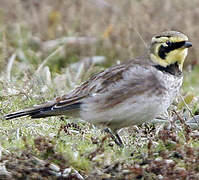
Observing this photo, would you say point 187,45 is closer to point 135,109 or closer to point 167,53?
point 167,53

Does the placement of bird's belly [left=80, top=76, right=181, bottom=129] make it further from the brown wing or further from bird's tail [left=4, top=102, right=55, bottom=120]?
bird's tail [left=4, top=102, right=55, bottom=120]

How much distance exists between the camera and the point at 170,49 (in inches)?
170

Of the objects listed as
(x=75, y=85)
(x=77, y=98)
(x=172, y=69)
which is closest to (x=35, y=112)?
(x=77, y=98)

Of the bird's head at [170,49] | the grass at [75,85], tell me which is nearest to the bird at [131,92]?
the bird's head at [170,49]

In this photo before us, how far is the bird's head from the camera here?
4273mm

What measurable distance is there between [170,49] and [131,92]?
0.52 m

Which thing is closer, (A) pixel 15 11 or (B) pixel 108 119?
(B) pixel 108 119

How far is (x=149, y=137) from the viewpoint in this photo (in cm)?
432

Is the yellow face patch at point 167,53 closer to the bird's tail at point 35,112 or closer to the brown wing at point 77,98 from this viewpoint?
the brown wing at point 77,98

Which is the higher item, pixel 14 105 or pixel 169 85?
pixel 169 85

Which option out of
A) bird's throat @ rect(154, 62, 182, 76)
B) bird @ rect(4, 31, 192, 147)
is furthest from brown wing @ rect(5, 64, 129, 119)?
bird's throat @ rect(154, 62, 182, 76)

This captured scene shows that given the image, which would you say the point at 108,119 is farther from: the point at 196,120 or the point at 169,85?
the point at 196,120

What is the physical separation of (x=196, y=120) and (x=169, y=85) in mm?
705

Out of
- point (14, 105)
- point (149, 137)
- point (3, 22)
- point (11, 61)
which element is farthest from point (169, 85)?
point (3, 22)
